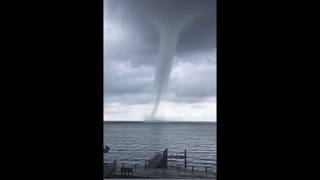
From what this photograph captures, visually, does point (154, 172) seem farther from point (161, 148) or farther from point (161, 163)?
point (161, 148)

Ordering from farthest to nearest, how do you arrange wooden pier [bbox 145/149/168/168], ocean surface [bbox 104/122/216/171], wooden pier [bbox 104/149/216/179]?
ocean surface [bbox 104/122/216/171] → wooden pier [bbox 145/149/168/168] → wooden pier [bbox 104/149/216/179]

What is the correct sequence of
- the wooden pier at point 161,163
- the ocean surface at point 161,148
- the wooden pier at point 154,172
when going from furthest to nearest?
the ocean surface at point 161,148 < the wooden pier at point 161,163 < the wooden pier at point 154,172

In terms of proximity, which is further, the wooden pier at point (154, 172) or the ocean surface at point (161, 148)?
the ocean surface at point (161, 148)

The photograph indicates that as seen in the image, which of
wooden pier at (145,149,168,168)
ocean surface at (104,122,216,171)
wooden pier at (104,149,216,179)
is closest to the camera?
wooden pier at (104,149,216,179)

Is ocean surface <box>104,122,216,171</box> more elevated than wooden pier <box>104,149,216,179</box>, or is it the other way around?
wooden pier <box>104,149,216,179</box>

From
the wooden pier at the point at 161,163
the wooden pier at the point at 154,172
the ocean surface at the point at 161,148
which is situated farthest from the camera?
the ocean surface at the point at 161,148

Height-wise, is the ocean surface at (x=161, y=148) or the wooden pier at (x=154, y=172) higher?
the wooden pier at (x=154, y=172)

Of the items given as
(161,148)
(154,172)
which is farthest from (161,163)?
(161,148)

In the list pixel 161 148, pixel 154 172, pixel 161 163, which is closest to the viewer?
pixel 154 172

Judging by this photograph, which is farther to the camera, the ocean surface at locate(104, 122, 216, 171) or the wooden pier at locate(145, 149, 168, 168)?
the ocean surface at locate(104, 122, 216, 171)
